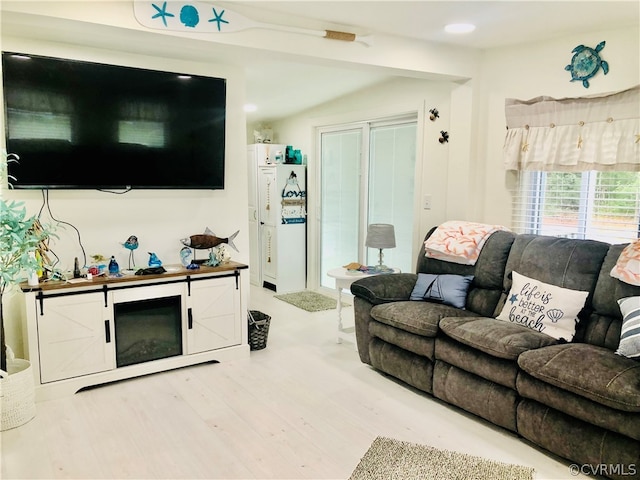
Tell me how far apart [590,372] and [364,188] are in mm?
3301

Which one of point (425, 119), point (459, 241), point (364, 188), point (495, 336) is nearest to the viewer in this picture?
point (495, 336)

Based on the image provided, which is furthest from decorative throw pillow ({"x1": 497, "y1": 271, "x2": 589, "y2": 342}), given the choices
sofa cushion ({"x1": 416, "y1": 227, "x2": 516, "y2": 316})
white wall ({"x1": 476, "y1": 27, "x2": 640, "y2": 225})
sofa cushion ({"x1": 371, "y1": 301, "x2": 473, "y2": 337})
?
white wall ({"x1": 476, "y1": 27, "x2": 640, "y2": 225})

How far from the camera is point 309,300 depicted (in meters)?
5.50

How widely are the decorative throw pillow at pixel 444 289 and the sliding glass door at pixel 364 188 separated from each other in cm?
121

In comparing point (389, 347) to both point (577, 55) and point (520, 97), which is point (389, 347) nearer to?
point (520, 97)

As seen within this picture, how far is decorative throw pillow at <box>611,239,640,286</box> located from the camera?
2514 mm

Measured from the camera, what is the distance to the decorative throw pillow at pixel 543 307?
275 centimetres

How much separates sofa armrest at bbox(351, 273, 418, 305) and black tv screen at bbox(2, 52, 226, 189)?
139 centimetres

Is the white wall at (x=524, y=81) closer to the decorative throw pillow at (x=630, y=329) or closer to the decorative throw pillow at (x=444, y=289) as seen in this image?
the decorative throw pillow at (x=444, y=289)

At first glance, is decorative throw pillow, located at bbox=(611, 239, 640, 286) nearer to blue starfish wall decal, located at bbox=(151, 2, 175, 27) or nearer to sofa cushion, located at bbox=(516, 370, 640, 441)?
sofa cushion, located at bbox=(516, 370, 640, 441)

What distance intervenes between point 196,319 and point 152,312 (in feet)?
1.03

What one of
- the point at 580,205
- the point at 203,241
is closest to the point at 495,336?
the point at 580,205

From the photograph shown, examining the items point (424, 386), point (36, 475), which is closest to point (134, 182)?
point (36, 475)

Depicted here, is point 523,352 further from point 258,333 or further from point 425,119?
point 425,119
